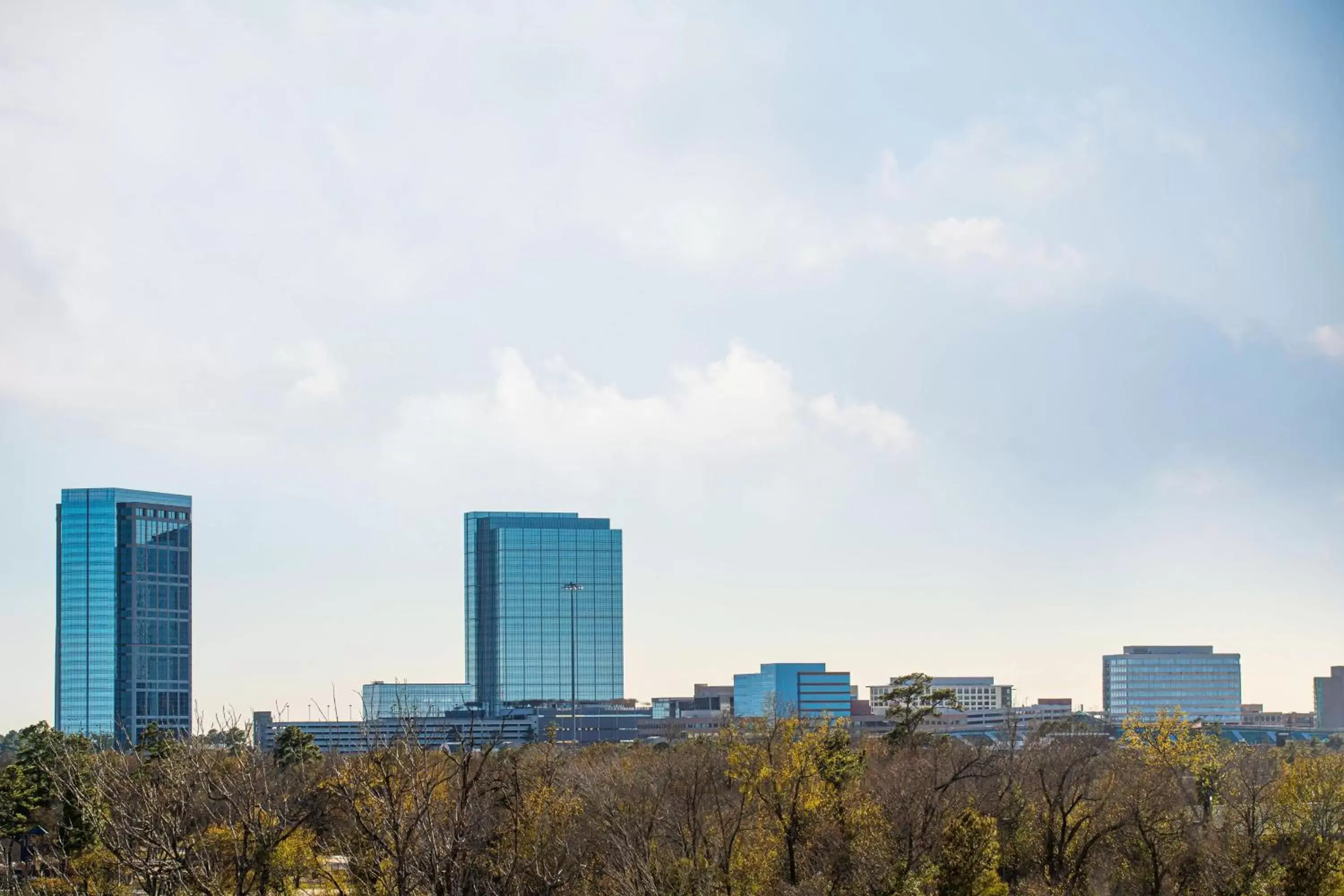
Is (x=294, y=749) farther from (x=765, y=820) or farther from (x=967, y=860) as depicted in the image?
(x=967, y=860)

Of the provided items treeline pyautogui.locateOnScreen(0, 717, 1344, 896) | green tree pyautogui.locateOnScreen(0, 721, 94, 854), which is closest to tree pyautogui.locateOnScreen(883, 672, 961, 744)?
treeline pyautogui.locateOnScreen(0, 717, 1344, 896)

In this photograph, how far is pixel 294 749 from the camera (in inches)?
4045

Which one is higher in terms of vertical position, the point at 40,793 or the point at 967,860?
the point at 967,860

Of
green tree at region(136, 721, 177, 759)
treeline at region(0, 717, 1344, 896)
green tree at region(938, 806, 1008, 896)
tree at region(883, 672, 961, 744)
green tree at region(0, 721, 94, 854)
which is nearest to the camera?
treeline at region(0, 717, 1344, 896)

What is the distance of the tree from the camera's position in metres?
95.4

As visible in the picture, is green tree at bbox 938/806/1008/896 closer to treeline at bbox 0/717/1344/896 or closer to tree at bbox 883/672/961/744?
treeline at bbox 0/717/1344/896

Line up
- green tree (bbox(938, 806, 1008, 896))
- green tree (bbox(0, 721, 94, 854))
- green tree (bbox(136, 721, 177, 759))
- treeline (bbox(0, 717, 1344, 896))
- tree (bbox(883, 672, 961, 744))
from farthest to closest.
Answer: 1. tree (bbox(883, 672, 961, 744))
2. green tree (bbox(136, 721, 177, 759))
3. green tree (bbox(0, 721, 94, 854))
4. green tree (bbox(938, 806, 1008, 896))
5. treeline (bbox(0, 717, 1344, 896))

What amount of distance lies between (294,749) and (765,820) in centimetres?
5381

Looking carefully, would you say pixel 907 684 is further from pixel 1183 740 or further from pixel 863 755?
pixel 1183 740

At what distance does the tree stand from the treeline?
52.8 ft

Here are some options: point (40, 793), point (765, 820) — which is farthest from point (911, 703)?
point (40, 793)

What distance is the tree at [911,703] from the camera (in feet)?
313

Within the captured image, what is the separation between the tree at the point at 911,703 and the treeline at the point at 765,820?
16.1 m

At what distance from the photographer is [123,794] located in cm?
3853
